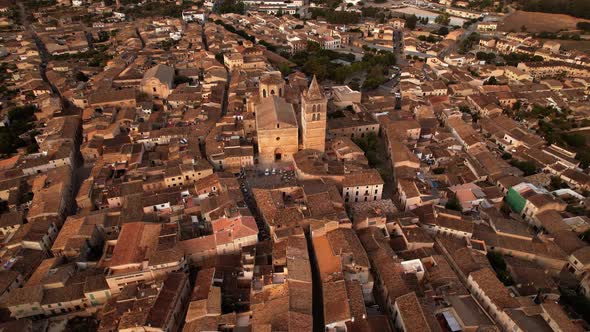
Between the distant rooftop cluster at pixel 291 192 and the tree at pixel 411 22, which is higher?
the tree at pixel 411 22

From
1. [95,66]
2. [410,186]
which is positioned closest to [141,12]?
[95,66]

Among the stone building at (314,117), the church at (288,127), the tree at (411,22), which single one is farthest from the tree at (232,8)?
the stone building at (314,117)

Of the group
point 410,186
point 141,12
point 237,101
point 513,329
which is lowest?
point 513,329

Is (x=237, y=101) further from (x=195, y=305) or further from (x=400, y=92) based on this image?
(x=195, y=305)

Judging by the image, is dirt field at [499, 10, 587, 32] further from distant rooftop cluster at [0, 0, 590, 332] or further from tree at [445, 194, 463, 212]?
tree at [445, 194, 463, 212]

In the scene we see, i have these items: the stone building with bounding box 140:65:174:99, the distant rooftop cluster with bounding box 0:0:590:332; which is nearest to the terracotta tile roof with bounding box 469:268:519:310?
the distant rooftop cluster with bounding box 0:0:590:332

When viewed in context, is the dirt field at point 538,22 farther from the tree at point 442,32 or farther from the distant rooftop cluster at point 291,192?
the distant rooftop cluster at point 291,192

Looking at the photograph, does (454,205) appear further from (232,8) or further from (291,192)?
(232,8)
